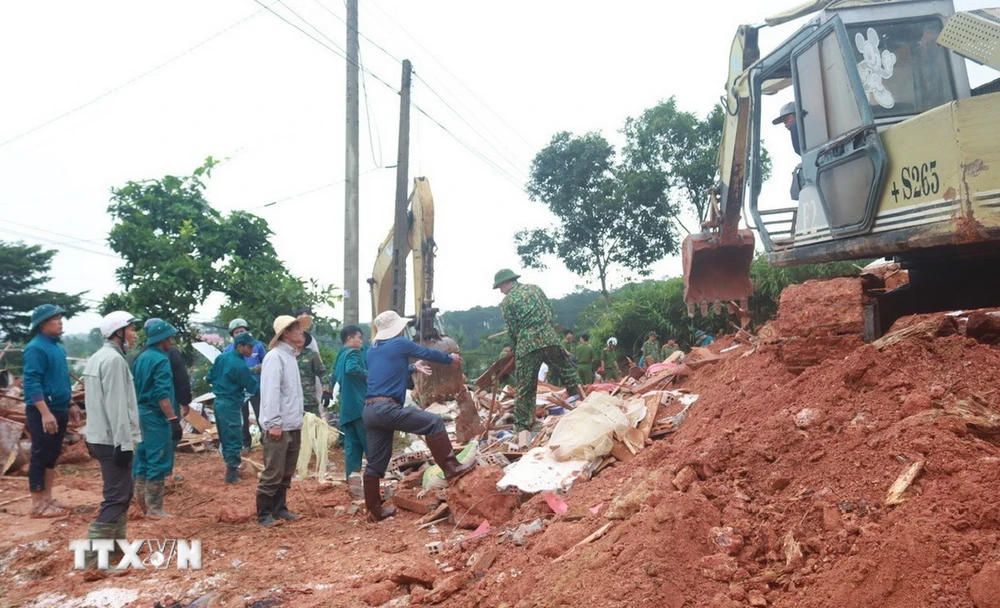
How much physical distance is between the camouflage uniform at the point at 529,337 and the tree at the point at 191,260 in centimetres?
707

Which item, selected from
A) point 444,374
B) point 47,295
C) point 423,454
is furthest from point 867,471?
point 47,295

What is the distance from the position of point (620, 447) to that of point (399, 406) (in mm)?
1974

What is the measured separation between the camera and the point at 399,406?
670 cm

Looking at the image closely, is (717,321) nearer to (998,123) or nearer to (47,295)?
(998,123)

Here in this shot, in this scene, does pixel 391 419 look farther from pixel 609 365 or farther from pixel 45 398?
pixel 609 365

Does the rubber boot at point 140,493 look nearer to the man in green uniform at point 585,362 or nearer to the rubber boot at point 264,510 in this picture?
the rubber boot at point 264,510

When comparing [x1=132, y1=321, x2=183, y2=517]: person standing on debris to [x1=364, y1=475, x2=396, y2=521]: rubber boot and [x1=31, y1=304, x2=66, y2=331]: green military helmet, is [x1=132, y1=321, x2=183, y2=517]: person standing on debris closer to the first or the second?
[x1=31, y1=304, x2=66, y2=331]: green military helmet

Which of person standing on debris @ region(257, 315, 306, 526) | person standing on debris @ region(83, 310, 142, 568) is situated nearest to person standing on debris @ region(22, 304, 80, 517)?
person standing on debris @ region(83, 310, 142, 568)

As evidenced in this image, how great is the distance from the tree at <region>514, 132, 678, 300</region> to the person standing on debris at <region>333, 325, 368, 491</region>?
636 inches

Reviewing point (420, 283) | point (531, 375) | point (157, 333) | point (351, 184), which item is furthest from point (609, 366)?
point (157, 333)

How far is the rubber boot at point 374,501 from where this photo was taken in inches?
262

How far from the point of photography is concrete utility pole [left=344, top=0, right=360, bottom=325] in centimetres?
1345
